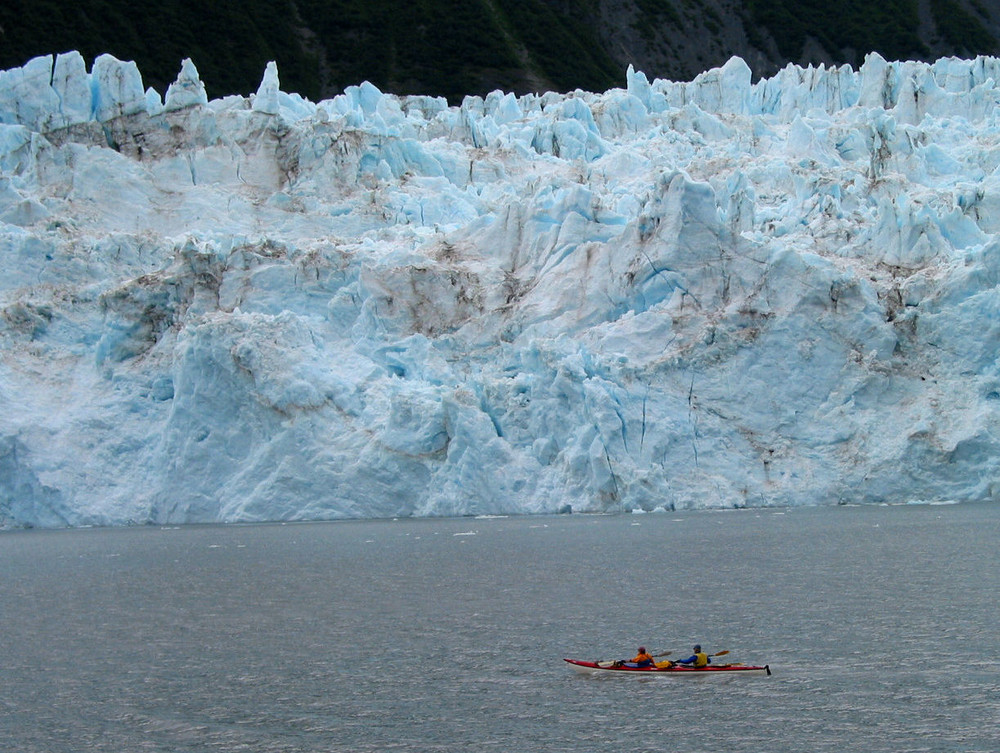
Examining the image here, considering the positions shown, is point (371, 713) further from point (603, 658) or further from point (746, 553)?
point (746, 553)

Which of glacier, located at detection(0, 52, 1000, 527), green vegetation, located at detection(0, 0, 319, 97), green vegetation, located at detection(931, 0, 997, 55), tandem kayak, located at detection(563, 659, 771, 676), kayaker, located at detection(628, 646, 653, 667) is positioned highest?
green vegetation, located at detection(931, 0, 997, 55)

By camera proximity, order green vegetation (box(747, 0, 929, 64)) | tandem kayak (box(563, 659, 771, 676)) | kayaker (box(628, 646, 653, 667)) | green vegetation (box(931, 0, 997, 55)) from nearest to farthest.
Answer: tandem kayak (box(563, 659, 771, 676)), kayaker (box(628, 646, 653, 667)), green vegetation (box(931, 0, 997, 55)), green vegetation (box(747, 0, 929, 64))

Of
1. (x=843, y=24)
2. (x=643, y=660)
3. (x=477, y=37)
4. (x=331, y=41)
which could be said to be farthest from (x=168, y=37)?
(x=643, y=660)

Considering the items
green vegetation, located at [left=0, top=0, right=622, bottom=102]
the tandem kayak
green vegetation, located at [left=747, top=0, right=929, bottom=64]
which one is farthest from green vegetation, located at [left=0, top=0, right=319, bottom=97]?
the tandem kayak

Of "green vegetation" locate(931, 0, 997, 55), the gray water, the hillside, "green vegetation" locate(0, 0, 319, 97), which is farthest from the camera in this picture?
"green vegetation" locate(931, 0, 997, 55)

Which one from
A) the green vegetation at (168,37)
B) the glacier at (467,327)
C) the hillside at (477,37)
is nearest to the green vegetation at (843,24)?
the hillside at (477,37)

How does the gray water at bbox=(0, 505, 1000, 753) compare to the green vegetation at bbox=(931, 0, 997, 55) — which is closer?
the gray water at bbox=(0, 505, 1000, 753)

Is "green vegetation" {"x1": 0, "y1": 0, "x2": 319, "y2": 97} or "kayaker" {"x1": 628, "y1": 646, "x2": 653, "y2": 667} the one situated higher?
"green vegetation" {"x1": 0, "y1": 0, "x2": 319, "y2": 97}

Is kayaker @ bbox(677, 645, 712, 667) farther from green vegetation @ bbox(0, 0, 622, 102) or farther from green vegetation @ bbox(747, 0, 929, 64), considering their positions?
green vegetation @ bbox(747, 0, 929, 64)
